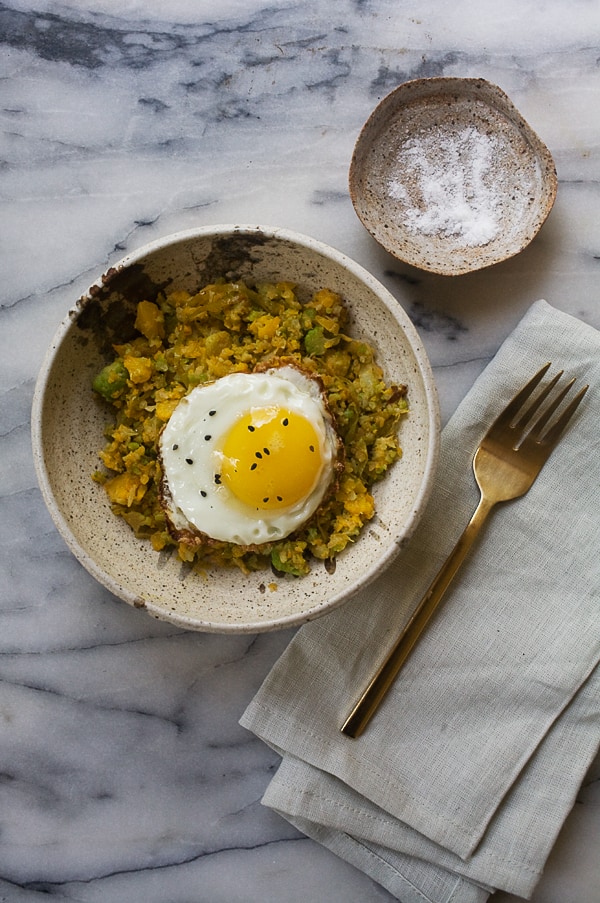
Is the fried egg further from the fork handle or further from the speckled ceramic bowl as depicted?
the fork handle

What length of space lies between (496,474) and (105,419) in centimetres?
134

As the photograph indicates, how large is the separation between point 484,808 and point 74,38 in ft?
10.2

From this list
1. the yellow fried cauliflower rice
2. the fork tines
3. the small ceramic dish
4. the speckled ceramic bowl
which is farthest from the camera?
the small ceramic dish

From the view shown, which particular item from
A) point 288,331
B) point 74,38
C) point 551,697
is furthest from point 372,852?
point 74,38

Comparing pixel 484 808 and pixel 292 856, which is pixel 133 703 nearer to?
pixel 292 856

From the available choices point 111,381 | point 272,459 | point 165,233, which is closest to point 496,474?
point 272,459

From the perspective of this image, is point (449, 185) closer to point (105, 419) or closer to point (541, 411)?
point (541, 411)

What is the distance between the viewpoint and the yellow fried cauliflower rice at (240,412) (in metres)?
2.52

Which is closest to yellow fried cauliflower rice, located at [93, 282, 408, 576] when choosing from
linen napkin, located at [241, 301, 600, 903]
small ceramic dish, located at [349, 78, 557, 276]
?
linen napkin, located at [241, 301, 600, 903]

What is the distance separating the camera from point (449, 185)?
9.53 ft

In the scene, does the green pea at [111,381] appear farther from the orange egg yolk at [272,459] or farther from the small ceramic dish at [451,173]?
the small ceramic dish at [451,173]

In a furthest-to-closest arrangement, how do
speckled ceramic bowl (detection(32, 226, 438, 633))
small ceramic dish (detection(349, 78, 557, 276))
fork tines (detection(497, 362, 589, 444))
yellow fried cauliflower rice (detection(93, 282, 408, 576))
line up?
1. small ceramic dish (detection(349, 78, 557, 276))
2. fork tines (detection(497, 362, 589, 444))
3. yellow fried cauliflower rice (detection(93, 282, 408, 576))
4. speckled ceramic bowl (detection(32, 226, 438, 633))

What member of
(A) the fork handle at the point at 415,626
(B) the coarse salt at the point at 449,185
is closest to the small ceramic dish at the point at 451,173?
(B) the coarse salt at the point at 449,185

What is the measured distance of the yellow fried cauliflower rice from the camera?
252 centimetres
